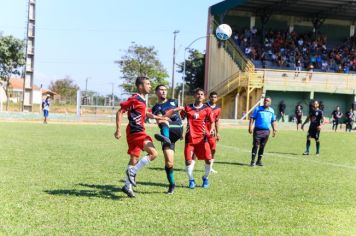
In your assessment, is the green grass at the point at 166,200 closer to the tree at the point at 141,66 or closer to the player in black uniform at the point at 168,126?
the player in black uniform at the point at 168,126

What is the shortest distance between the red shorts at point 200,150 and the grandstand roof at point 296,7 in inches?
1443

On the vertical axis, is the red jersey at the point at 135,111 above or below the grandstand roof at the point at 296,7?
below

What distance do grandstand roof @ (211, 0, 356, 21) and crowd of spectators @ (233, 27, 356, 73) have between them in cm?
206

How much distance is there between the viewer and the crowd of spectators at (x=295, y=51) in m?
46.2

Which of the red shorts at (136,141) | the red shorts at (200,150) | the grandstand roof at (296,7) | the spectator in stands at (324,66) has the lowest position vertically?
the red shorts at (200,150)

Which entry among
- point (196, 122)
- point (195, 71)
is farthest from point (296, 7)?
point (196, 122)

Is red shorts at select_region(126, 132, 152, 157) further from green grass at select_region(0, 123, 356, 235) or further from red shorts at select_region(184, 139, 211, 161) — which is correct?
red shorts at select_region(184, 139, 211, 161)

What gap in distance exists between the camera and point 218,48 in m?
49.2

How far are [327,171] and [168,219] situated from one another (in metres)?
7.14

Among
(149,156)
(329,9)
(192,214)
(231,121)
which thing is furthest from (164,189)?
(329,9)

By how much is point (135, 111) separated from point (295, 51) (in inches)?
1633

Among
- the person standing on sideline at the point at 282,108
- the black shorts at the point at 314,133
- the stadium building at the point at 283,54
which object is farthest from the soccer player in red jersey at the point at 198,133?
the person standing on sideline at the point at 282,108

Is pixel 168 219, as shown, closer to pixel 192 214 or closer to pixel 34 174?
pixel 192 214

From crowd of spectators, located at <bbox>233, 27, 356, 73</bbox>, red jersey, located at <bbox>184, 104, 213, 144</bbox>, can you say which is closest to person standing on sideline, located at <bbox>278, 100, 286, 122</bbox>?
crowd of spectators, located at <bbox>233, 27, 356, 73</bbox>
